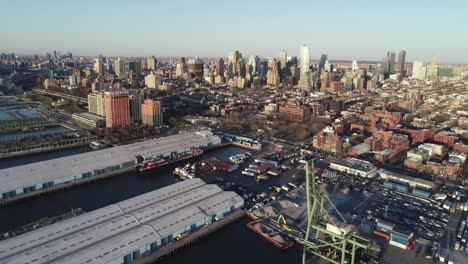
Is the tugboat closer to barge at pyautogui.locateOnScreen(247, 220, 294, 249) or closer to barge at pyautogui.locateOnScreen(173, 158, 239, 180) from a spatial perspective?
barge at pyautogui.locateOnScreen(173, 158, 239, 180)

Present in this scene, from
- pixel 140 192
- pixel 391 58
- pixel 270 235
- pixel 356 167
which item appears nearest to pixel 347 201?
pixel 356 167

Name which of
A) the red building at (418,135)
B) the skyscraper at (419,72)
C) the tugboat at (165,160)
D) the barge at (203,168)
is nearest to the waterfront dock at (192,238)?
the barge at (203,168)

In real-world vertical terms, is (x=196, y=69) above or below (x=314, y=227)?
above

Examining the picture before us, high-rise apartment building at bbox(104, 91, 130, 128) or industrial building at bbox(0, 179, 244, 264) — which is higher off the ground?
high-rise apartment building at bbox(104, 91, 130, 128)

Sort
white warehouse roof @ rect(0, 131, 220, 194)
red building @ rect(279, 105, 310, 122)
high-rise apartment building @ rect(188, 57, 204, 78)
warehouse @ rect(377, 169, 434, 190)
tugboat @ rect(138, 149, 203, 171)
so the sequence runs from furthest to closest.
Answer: high-rise apartment building @ rect(188, 57, 204, 78)
red building @ rect(279, 105, 310, 122)
tugboat @ rect(138, 149, 203, 171)
warehouse @ rect(377, 169, 434, 190)
white warehouse roof @ rect(0, 131, 220, 194)

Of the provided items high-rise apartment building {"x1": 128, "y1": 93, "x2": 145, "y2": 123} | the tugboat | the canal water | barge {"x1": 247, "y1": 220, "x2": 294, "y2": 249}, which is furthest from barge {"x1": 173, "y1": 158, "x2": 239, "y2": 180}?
high-rise apartment building {"x1": 128, "y1": 93, "x2": 145, "y2": 123}

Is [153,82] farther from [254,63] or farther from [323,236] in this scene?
[323,236]
